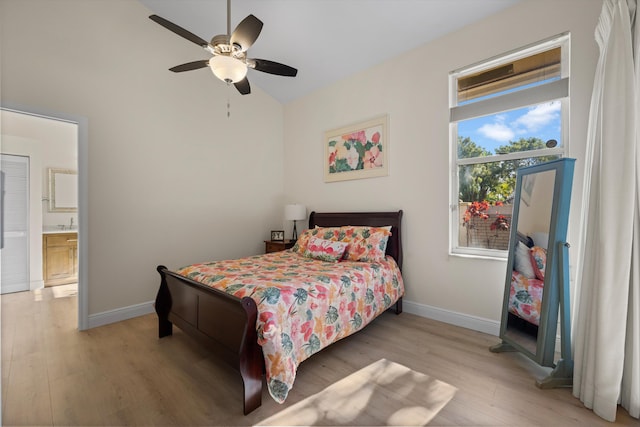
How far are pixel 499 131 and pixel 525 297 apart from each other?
5.21 ft

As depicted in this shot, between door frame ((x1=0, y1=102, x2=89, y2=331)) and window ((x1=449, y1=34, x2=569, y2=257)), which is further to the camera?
door frame ((x1=0, y1=102, x2=89, y2=331))

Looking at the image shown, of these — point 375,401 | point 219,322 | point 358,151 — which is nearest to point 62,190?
point 219,322

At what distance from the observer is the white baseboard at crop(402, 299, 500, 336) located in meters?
2.68

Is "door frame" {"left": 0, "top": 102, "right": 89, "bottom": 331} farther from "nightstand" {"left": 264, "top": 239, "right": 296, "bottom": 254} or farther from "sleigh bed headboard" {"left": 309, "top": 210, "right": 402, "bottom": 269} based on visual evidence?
"sleigh bed headboard" {"left": 309, "top": 210, "right": 402, "bottom": 269}

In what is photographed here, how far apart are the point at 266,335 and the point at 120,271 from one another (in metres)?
2.44

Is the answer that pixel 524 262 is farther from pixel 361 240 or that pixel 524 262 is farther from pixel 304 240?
pixel 304 240

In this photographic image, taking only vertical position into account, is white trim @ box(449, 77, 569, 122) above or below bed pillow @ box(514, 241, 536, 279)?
above

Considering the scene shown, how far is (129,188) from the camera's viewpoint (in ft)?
10.5

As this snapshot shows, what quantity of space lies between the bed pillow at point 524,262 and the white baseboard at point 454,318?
694 millimetres

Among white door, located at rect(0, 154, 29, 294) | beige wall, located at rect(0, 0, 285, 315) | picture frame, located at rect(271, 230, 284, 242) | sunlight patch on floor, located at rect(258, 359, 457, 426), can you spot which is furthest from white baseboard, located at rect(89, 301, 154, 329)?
white door, located at rect(0, 154, 29, 294)

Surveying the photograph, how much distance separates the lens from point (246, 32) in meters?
2.06

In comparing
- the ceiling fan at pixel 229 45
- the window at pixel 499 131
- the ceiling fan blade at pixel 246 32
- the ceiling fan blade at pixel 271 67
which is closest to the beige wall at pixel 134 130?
the ceiling fan at pixel 229 45

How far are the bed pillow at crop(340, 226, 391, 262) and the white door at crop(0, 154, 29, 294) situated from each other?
5082 millimetres

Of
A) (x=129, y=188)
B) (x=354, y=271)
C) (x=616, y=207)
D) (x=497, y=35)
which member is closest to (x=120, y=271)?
(x=129, y=188)
